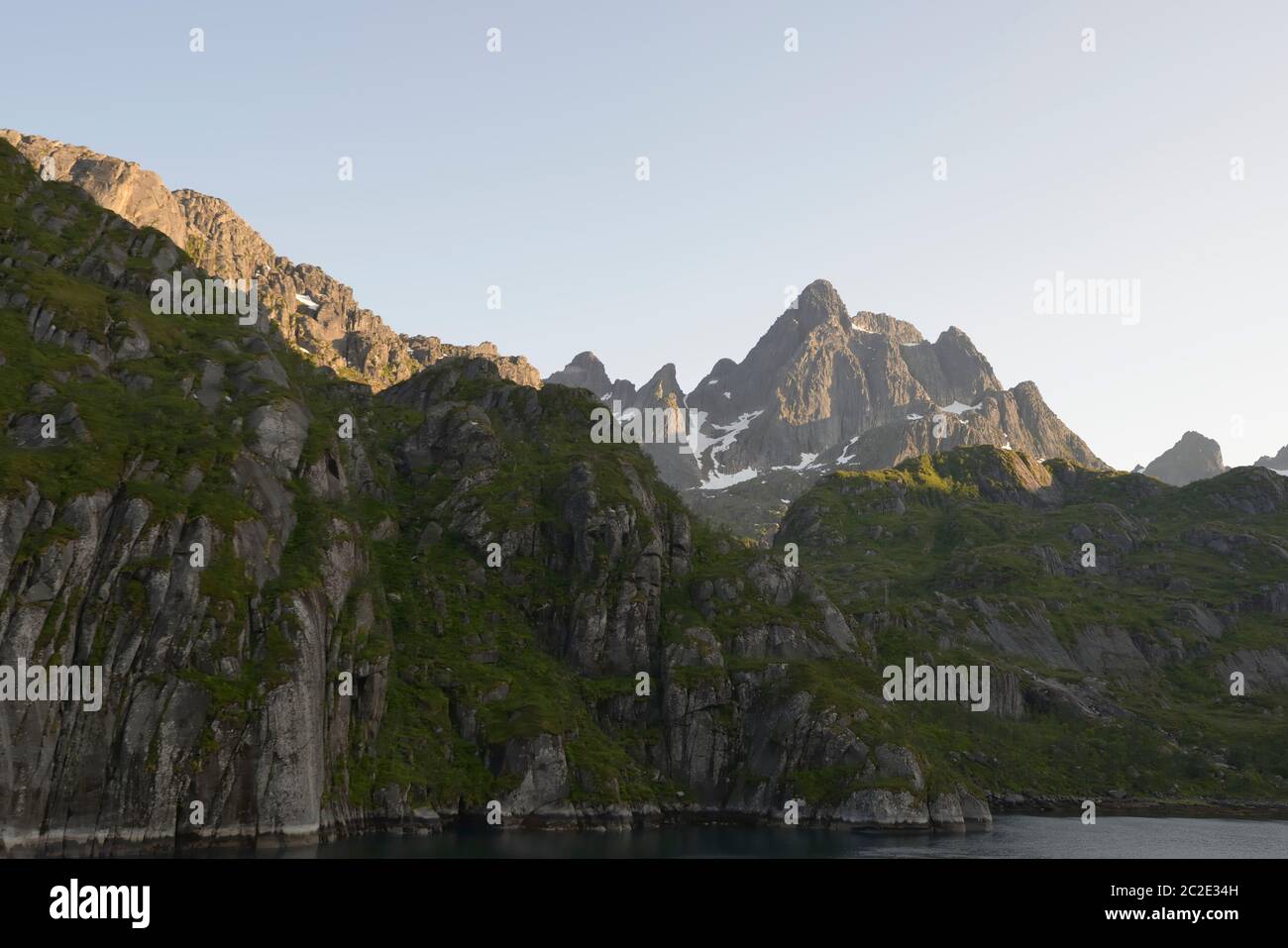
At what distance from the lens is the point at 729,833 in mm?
142375

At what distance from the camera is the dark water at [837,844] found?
365 feet

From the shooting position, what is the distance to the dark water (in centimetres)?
11119

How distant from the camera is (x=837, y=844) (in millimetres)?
128250

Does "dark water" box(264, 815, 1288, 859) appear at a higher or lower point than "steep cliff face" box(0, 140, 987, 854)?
lower

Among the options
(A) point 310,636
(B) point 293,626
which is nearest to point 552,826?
(A) point 310,636
